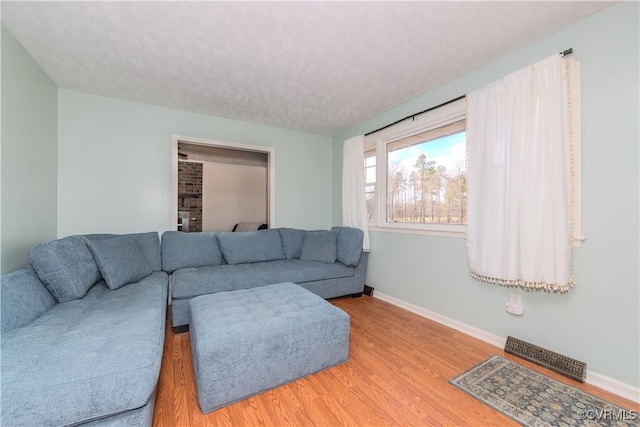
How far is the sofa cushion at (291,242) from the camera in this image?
3.40 meters

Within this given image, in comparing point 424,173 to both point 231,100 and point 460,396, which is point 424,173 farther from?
point 231,100

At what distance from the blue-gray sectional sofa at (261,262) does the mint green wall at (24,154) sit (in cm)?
100

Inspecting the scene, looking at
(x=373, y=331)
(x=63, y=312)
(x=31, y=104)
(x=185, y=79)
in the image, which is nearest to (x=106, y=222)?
(x=31, y=104)

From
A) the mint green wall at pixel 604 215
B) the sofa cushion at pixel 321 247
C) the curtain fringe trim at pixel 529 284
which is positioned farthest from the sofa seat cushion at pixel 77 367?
the mint green wall at pixel 604 215

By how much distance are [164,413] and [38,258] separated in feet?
4.16

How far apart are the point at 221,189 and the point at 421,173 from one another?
405cm

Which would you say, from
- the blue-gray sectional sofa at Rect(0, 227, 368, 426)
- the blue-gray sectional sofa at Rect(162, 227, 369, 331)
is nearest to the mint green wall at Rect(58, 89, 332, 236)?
the blue-gray sectional sofa at Rect(0, 227, 368, 426)

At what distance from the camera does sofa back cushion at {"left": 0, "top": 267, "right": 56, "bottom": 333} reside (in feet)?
4.26

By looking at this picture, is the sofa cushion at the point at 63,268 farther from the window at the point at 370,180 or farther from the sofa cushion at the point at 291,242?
the window at the point at 370,180

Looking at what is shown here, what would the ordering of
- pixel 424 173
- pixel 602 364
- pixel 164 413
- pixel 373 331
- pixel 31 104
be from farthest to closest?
pixel 424 173 < pixel 373 331 < pixel 31 104 < pixel 602 364 < pixel 164 413

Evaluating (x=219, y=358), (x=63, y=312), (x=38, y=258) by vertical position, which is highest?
(x=38, y=258)

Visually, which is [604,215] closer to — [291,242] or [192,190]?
[291,242]

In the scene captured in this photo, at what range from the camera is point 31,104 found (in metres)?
2.05

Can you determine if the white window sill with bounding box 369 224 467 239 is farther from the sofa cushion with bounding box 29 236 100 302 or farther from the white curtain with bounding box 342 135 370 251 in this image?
the sofa cushion with bounding box 29 236 100 302
